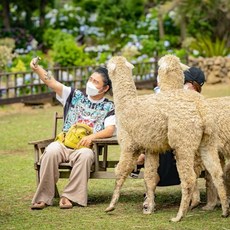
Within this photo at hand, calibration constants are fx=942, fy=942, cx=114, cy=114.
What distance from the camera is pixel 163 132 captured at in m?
7.86

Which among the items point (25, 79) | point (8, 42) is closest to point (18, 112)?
point (25, 79)

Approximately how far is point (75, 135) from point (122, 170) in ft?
2.56

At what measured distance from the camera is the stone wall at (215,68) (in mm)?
24172

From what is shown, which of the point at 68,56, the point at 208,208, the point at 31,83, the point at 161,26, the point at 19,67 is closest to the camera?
the point at 208,208

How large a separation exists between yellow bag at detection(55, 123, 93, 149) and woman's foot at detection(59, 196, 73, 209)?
19.5 inches

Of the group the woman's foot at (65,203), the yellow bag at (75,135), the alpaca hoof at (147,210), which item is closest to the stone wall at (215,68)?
the yellow bag at (75,135)

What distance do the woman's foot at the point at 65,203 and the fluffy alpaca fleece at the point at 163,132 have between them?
476 mm

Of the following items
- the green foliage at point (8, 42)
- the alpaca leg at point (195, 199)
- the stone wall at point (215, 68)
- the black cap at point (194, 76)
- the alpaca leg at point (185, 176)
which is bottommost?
the stone wall at point (215, 68)

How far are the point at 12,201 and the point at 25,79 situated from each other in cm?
1051

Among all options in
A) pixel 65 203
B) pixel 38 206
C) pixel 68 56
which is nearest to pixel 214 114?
pixel 65 203

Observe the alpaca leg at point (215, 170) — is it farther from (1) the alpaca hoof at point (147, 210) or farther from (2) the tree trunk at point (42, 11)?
(2) the tree trunk at point (42, 11)

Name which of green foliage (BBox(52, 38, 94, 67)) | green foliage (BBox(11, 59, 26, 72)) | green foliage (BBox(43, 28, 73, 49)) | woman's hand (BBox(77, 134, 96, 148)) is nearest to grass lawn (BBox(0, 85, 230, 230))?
woman's hand (BBox(77, 134, 96, 148))

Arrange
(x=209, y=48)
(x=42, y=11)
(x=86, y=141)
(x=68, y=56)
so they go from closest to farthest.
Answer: (x=86, y=141), (x=68, y=56), (x=209, y=48), (x=42, y=11)

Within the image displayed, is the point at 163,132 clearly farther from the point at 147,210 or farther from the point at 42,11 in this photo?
the point at 42,11
